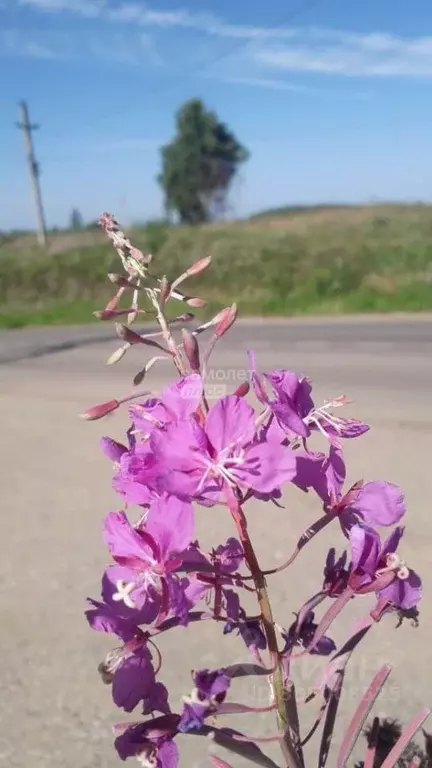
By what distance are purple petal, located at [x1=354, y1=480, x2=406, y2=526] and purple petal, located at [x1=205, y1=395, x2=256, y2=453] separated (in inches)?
9.0

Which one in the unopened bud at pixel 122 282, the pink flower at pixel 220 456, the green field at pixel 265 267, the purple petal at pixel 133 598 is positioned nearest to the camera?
the pink flower at pixel 220 456

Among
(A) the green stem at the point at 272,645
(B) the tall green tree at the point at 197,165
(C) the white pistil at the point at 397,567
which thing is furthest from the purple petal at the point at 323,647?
(B) the tall green tree at the point at 197,165

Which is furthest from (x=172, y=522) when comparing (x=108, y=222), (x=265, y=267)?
(x=265, y=267)

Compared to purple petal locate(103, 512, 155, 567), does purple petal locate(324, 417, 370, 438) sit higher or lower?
higher

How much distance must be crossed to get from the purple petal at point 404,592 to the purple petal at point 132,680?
0.34 m

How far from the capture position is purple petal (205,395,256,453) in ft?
3.41

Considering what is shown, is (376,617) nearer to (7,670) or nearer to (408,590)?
(408,590)

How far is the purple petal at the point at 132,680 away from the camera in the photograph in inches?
45.5

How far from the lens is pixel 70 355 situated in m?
12.8

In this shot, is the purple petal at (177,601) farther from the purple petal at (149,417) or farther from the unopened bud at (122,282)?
the unopened bud at (122,282)

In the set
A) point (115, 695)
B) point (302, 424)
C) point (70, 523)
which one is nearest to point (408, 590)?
point (302, 424)

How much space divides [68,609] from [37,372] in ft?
25.1

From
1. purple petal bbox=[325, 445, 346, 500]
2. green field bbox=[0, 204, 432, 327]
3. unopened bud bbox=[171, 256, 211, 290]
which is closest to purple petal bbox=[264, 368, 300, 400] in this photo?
purple petal bbox=[325, 445, 346, 500]

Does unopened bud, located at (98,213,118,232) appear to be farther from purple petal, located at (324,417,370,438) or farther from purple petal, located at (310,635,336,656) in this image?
purple petal, located at (310,635,336,656)
